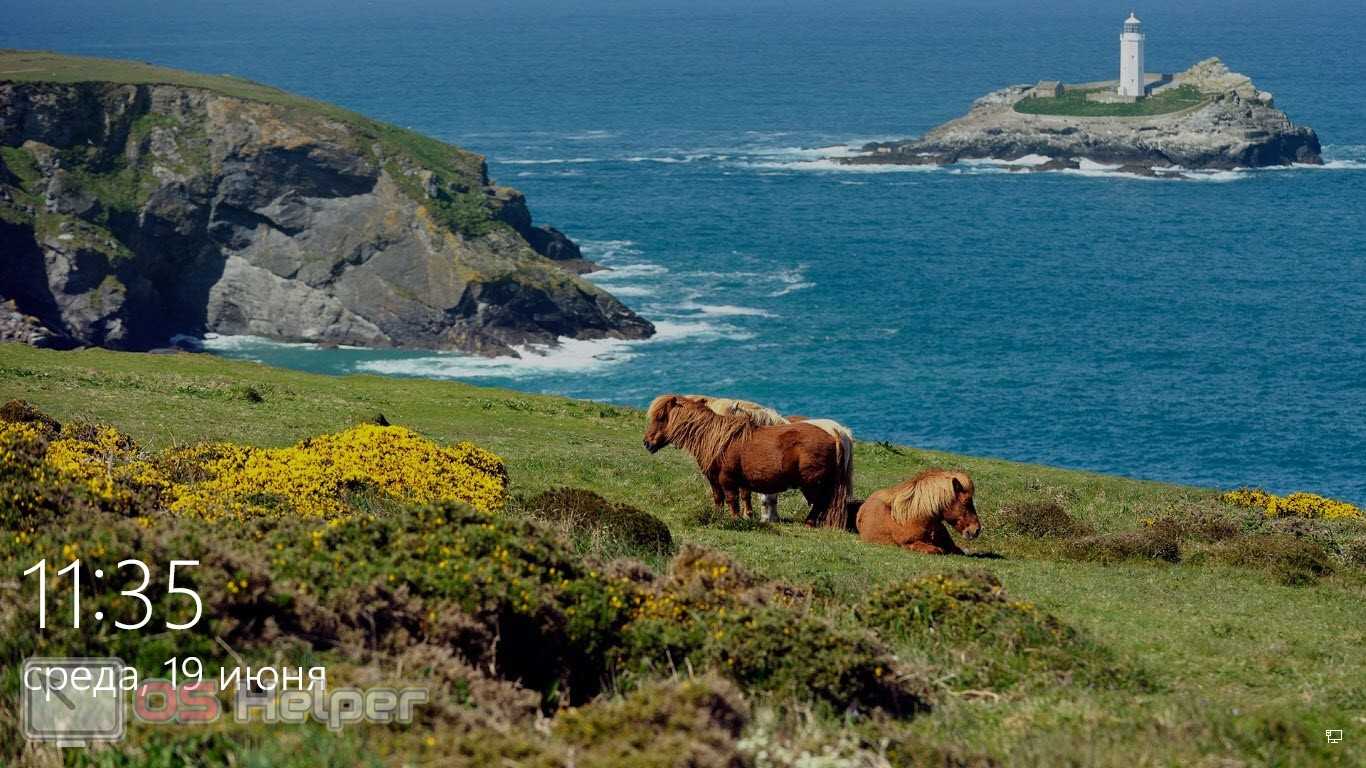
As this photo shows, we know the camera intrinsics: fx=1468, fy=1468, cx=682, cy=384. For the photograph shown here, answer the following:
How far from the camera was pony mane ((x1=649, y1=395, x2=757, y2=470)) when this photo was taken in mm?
27234

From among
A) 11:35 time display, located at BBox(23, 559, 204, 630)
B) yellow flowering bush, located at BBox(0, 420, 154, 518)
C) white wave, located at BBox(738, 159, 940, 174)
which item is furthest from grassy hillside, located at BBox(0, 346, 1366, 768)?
white wave, located at BBox(738, 159, 940, 174)

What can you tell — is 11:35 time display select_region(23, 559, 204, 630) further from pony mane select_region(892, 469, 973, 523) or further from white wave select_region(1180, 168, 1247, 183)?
white wave select_region(1180, 168, 1247, 183)

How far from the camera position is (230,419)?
36.4 meters

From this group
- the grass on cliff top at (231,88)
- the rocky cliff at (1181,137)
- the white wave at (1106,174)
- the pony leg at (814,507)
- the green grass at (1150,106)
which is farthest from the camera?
the green grass at (1150,106)

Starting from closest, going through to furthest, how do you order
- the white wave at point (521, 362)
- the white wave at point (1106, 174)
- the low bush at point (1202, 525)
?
1. the low bush at point (1202, 525)
2. the white wave at point (521, 362)
3. the white wave at point (1106, 174)

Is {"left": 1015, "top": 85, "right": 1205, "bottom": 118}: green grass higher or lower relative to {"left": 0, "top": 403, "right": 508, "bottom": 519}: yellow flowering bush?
higher

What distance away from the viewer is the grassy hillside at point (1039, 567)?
41.2 feet

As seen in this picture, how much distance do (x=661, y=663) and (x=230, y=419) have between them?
24998mm

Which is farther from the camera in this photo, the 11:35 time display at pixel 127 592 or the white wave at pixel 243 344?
the white wave at pixel 243 344

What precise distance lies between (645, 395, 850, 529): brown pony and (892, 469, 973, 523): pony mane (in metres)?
1.81

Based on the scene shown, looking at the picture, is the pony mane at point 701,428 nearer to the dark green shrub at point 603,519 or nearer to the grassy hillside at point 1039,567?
the grassy hillside at point 1039,567

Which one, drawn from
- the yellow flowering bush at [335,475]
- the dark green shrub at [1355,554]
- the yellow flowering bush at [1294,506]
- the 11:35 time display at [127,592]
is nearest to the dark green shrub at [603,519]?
the yellow flowering bush at [335,475]

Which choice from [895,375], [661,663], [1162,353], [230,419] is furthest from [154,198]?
[661,663]

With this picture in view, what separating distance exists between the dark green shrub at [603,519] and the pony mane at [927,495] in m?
4.45
